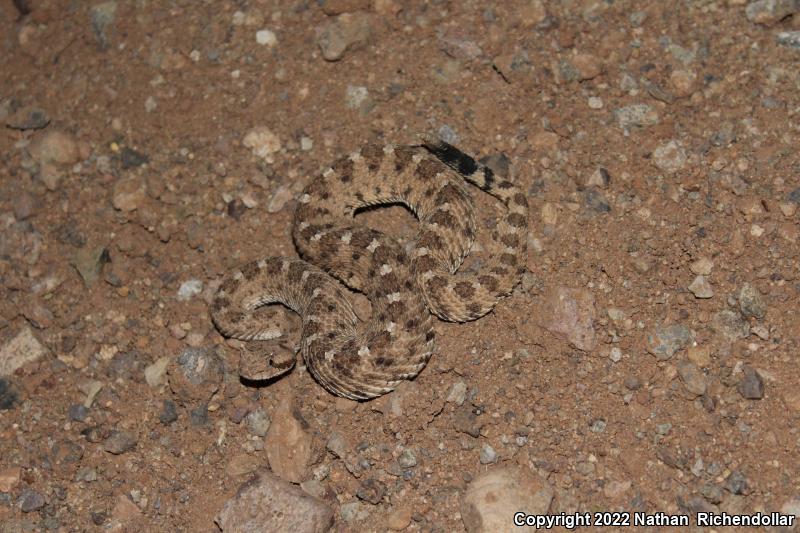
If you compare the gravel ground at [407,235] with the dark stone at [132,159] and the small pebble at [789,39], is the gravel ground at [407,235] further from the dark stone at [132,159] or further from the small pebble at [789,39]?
the dark stone at [132,159]

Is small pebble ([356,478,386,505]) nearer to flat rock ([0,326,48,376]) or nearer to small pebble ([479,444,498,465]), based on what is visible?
small pebble ([479,444,498,465])

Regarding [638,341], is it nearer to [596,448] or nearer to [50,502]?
[596,448]

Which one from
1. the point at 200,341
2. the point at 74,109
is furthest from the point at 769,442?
the point at 74,109

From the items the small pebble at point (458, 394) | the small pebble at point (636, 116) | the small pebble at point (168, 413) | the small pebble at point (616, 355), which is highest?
the small pebble at point (636, 116)

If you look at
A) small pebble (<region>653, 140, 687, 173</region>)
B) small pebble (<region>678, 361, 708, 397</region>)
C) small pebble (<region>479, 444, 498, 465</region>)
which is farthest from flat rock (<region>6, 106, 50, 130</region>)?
small pebble (<region>678, 361, 708, 397</region>)

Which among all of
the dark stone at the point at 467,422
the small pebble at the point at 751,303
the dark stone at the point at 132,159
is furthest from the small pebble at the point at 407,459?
the dark stone at the point at 132,159
